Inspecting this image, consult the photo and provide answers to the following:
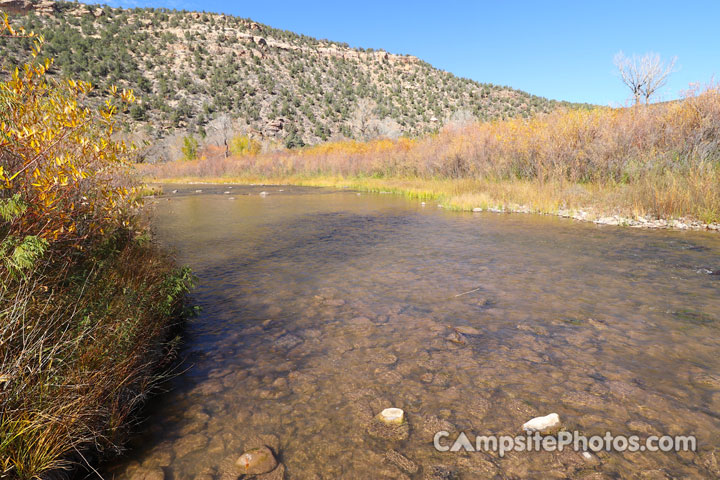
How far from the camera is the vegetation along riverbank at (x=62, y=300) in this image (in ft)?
6.51

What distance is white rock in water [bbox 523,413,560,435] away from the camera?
255cm

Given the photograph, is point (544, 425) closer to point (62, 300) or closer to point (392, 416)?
point (392, 416)

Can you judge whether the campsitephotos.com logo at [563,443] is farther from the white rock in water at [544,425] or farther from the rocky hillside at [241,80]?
the rocky hillside at [241,80]

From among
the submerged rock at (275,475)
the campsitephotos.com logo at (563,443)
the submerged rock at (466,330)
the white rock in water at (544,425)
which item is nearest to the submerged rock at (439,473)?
the campsitephotos.com logo at (563,443)

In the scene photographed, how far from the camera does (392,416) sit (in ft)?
8.85

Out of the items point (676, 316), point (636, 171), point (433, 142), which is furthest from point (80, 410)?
point (433, 142)

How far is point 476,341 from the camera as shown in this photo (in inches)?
152

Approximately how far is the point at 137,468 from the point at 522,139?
15.7 metres

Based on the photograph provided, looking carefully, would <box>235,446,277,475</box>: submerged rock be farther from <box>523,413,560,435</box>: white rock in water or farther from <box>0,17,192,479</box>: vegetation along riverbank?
<box>523,413,560,435</box>: white rock in water

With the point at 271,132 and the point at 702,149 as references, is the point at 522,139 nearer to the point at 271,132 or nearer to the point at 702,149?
the point at 702,149

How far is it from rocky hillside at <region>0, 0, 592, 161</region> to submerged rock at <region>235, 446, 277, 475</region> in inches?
1691

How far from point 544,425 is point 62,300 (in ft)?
12.1

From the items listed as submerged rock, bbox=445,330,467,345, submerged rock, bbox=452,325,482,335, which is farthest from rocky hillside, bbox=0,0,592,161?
submerged rock, bbox=445,330,467,345

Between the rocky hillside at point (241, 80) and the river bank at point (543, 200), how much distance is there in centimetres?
2789
